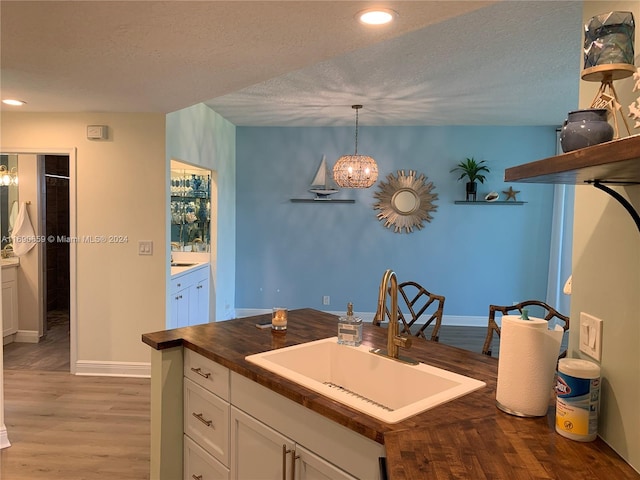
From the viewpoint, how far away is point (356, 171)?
5031 millimetres

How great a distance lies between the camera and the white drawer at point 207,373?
71.2 inches

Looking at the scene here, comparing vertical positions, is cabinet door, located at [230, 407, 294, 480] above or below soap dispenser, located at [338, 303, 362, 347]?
below

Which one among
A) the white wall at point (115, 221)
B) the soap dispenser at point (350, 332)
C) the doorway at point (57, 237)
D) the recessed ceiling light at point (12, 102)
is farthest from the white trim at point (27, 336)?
the soap dispenser at point (350, 332)

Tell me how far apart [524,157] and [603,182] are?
5142mm

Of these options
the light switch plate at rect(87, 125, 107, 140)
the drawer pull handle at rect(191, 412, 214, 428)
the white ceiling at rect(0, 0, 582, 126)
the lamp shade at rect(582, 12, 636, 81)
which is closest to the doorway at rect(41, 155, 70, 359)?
the light switch plate at rect(87, 125, 107, 140)

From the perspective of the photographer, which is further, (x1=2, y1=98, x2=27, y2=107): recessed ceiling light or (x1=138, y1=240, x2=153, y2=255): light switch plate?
(x1=138, y1=240, x2=153, y2=255): light switch plate

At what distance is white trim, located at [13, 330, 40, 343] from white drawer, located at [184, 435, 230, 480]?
3.70 metres

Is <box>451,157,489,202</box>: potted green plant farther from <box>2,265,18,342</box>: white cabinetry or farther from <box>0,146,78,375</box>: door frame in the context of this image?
<box>2,265,18,342</box>: white cabinetry

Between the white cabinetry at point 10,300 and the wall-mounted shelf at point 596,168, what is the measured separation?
5176 mm

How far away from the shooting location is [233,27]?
6.73ft

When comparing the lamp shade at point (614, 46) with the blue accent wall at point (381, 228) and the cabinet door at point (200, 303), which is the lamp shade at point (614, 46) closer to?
the cabinet door at point (200, 303)

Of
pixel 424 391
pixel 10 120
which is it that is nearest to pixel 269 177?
pixel 10 120

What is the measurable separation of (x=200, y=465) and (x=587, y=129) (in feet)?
6.35

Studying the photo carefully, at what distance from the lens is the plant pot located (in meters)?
5.68
